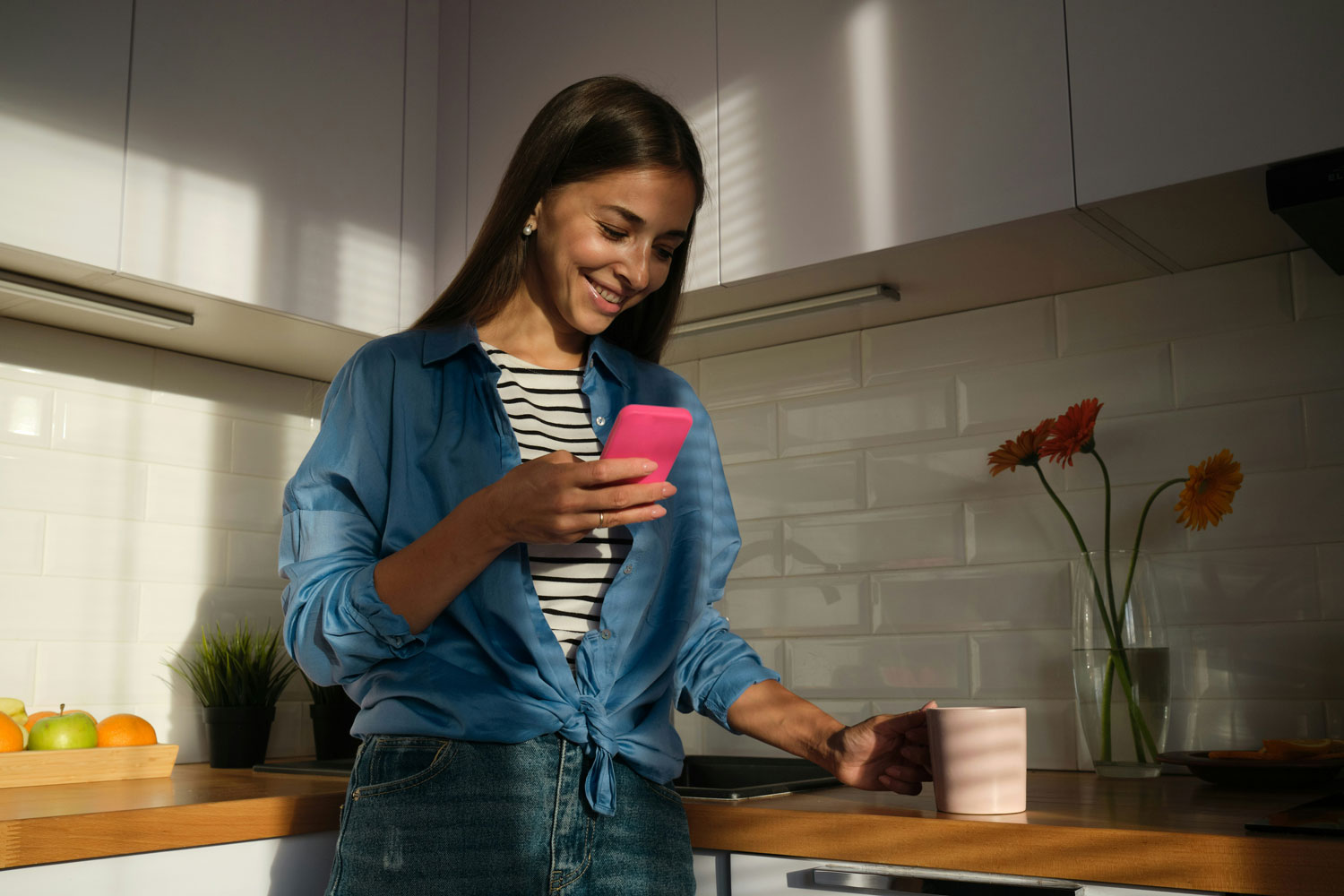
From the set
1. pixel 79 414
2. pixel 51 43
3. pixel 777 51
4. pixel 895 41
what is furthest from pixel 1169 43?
pixel 79 414

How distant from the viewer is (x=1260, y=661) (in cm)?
155

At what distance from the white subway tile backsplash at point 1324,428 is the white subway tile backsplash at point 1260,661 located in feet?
0.72

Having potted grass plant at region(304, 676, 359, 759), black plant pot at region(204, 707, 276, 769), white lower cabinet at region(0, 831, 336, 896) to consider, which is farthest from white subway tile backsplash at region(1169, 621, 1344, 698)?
black plant pot at region(204, 707, 276, 769)

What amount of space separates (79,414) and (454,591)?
4.45ft

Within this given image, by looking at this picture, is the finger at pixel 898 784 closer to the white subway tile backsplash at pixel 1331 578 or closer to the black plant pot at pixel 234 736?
the white subway tile backsplash at pixel 1331 578

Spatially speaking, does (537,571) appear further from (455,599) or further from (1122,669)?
(1122,669)

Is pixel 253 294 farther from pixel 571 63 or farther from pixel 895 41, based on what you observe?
pixel 895 41

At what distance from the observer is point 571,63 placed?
77.1 inches

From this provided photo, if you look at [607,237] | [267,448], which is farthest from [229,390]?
[607,237]

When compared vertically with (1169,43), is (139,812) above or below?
below

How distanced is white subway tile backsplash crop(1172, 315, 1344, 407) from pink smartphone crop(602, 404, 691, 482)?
1057 millimetres

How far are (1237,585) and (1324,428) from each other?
24 centimetres

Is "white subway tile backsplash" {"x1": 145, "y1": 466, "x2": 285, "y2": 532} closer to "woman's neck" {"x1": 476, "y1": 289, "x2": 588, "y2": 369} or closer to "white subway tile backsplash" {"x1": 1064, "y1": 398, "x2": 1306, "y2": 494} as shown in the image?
"woman's neck" {"x1": 476, "y1": 289, "x2": 588, "y2": 369}

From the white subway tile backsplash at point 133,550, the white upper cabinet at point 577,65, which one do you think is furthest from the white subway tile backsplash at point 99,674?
the white upper cabinet at point 577,65
